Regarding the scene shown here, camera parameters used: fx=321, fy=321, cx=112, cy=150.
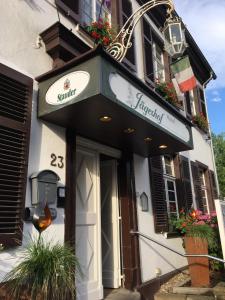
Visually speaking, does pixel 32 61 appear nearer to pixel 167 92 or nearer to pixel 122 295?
pixel 122 295

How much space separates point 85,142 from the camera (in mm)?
4668

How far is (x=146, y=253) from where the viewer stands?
211 inches

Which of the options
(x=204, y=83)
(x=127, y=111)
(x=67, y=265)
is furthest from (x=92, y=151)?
(x=204, y=83)

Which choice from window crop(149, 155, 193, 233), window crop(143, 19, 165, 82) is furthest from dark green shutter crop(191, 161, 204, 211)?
window crop(143, 19, 165, 82)

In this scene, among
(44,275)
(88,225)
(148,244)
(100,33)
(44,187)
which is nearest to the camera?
(44,275)

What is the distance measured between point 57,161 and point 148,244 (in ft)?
8.27

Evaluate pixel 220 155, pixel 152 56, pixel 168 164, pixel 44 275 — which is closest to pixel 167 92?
pixel 152 56

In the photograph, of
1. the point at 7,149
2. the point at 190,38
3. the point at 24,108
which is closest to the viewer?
the point at 7,149

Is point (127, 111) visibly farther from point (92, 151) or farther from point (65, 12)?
point (65, 12)

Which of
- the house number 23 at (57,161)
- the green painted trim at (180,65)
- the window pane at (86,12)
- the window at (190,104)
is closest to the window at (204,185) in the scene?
the window at (190,104)

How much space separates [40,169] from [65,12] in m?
2.47

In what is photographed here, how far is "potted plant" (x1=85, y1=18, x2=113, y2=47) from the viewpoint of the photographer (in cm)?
504

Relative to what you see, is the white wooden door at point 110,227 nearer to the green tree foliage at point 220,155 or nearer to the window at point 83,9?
the window at point 83,9

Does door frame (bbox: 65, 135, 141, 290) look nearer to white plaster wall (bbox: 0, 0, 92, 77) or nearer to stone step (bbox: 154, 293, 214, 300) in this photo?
stone step (bbox: 154, 293, 214, 300)
